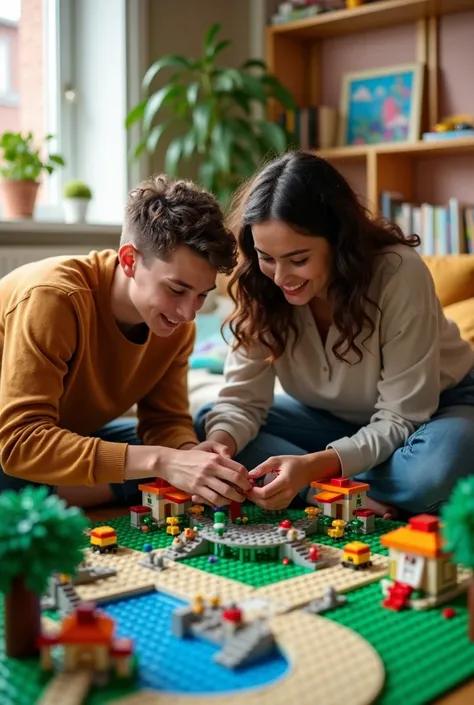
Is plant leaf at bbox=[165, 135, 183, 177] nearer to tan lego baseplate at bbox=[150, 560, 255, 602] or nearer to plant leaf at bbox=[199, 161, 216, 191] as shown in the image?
plant leaf at bbox=[199, 161, 216, 191]

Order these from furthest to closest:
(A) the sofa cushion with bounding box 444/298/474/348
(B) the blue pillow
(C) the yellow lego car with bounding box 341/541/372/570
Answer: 1. (B) the blue pillow
2. (A) the sofa cushion with bounding box 444/298/474/348
3. (C) the yellow lego car with bounding box 341/541/372/570

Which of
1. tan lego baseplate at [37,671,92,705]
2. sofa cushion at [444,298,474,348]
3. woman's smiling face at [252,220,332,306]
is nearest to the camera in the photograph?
tan lego baseplate at [37,671,92,705]

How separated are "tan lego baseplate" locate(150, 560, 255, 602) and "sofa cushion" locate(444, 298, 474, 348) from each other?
1.16 metres

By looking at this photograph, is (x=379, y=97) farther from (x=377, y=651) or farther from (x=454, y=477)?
(x=377, y=651)

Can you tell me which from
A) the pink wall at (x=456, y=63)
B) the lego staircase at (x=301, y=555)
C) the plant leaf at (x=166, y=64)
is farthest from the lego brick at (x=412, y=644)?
the pink wall at (x=456, y=63)

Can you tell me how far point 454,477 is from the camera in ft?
5.60

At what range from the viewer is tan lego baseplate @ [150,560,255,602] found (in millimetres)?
1282

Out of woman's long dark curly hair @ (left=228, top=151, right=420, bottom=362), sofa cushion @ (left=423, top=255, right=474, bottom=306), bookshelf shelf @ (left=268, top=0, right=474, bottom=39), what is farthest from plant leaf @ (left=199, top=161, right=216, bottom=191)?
woman's long dark curly hair @ (left=228, top=151, right=420, bottom=362)

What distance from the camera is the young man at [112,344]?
59.5 inches

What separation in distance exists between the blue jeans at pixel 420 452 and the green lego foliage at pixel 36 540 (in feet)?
2.74

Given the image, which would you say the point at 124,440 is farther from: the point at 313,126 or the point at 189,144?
the point at 313,126

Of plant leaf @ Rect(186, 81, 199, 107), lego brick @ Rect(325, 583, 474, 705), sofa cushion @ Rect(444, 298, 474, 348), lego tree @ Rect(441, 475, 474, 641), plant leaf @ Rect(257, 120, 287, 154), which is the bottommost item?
lego brick @ Rect(325, 583, 474, 705)

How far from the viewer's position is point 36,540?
1043 mm

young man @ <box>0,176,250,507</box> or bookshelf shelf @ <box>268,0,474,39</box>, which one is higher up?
bookshelf shelf @ <box>268,0,474,39</box>
